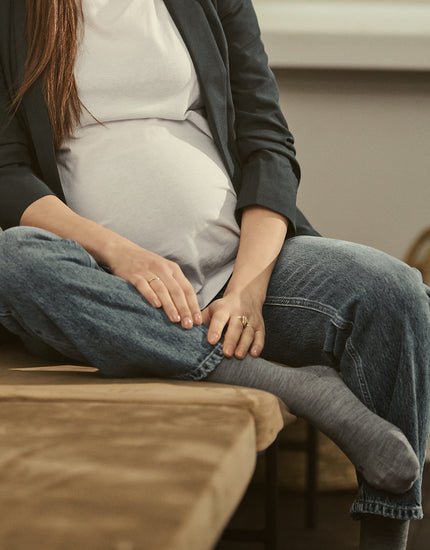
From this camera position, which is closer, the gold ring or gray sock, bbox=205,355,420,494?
gray sock, bbox=205,355,420,494

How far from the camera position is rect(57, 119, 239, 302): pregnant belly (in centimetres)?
91

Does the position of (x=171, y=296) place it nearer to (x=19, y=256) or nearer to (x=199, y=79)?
(x=19, y=256)

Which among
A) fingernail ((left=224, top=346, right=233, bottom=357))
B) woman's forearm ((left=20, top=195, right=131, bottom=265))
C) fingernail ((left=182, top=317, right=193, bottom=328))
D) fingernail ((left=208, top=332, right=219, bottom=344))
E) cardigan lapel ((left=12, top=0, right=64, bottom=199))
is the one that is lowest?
fingernail ((left=224, top=346, right=233, bottom=357))

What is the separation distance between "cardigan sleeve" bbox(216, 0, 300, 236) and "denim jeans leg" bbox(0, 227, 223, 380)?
33cm

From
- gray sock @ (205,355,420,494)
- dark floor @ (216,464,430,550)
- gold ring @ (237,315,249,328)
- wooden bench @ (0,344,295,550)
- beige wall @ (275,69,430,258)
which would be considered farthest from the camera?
beige wall @ (275,69,430,258)

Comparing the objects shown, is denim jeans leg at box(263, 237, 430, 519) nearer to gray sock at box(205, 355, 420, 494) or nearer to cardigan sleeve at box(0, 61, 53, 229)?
gray sock at box(205, 355, 420, 494)

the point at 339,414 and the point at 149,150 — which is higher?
the point at 149,150

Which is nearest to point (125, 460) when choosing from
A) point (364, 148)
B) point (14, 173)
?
point (14, 173)

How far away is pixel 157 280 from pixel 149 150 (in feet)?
0.85

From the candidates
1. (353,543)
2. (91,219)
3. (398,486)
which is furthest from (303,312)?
(353,543)

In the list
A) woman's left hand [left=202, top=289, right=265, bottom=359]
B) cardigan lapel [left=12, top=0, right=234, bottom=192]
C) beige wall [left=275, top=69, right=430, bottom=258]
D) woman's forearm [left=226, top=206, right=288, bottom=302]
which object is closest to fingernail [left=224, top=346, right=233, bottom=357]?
woman's left hand [left=202, top=289, right=265, bottom=359]

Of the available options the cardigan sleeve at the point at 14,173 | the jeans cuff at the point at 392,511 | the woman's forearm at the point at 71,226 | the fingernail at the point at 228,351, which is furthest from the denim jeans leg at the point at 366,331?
the cardigan sleeve at the point at 14,173

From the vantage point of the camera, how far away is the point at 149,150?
3.08 ft

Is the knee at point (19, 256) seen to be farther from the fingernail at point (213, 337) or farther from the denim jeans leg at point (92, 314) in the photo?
the fingernail at point (213, 337)
